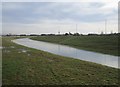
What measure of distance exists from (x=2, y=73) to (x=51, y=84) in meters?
4.32

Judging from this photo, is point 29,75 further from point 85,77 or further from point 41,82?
point 85,77

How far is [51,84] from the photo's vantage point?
9.72 meters

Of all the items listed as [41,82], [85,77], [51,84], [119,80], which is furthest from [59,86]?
[119,80]

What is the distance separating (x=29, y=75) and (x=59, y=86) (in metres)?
3.19

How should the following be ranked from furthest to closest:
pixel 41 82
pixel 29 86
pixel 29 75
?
pixel 29 75 → pixel 41 82 → pixel 29 86

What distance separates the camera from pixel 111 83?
10.3m

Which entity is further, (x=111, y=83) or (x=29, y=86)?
(x=111, y=83)

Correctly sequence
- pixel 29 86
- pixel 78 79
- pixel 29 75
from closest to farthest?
pixel 29 86
pixel 78 79
pixel 29 75

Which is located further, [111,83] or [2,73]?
[2,73]

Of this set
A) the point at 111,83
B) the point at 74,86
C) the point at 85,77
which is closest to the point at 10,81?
the point at 74,86

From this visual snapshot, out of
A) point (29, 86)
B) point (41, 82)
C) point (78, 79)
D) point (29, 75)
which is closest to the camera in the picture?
point (29, 86)

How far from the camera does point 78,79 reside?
1101 centimetres

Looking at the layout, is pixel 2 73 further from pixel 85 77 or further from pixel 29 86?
pixel 85 77

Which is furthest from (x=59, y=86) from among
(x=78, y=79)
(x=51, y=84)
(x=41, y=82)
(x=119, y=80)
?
(x=119, y=80)
